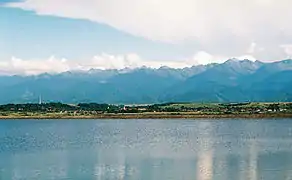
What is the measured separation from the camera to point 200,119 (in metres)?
189

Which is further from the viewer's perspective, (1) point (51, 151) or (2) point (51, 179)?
(1) point (51, 151)

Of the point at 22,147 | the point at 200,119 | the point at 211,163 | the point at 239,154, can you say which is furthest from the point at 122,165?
the point at 200,119

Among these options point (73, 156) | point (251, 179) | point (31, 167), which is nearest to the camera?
point (251, 179)

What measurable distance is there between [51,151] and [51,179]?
28.1 meters

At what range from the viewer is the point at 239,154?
66562mm

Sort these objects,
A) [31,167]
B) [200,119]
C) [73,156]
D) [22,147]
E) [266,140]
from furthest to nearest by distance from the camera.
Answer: [200,119] < [266,140] < [22,147] < [73,156] < [31,167]

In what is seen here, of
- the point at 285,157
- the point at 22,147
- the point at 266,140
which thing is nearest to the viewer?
the point at 285,157

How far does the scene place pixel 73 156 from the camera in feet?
221

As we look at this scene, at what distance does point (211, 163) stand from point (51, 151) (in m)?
28.0

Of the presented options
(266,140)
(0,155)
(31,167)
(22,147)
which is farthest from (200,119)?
(31,167)

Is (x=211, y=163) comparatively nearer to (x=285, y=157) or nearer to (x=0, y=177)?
(x=285, y=157)

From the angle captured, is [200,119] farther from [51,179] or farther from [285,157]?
[51,179]

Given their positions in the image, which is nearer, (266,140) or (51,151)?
(51,151)

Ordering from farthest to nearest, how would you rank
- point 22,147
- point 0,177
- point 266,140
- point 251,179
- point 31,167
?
point 266,140
point 22,147
point 31,167
point 0,177
point 251,179
